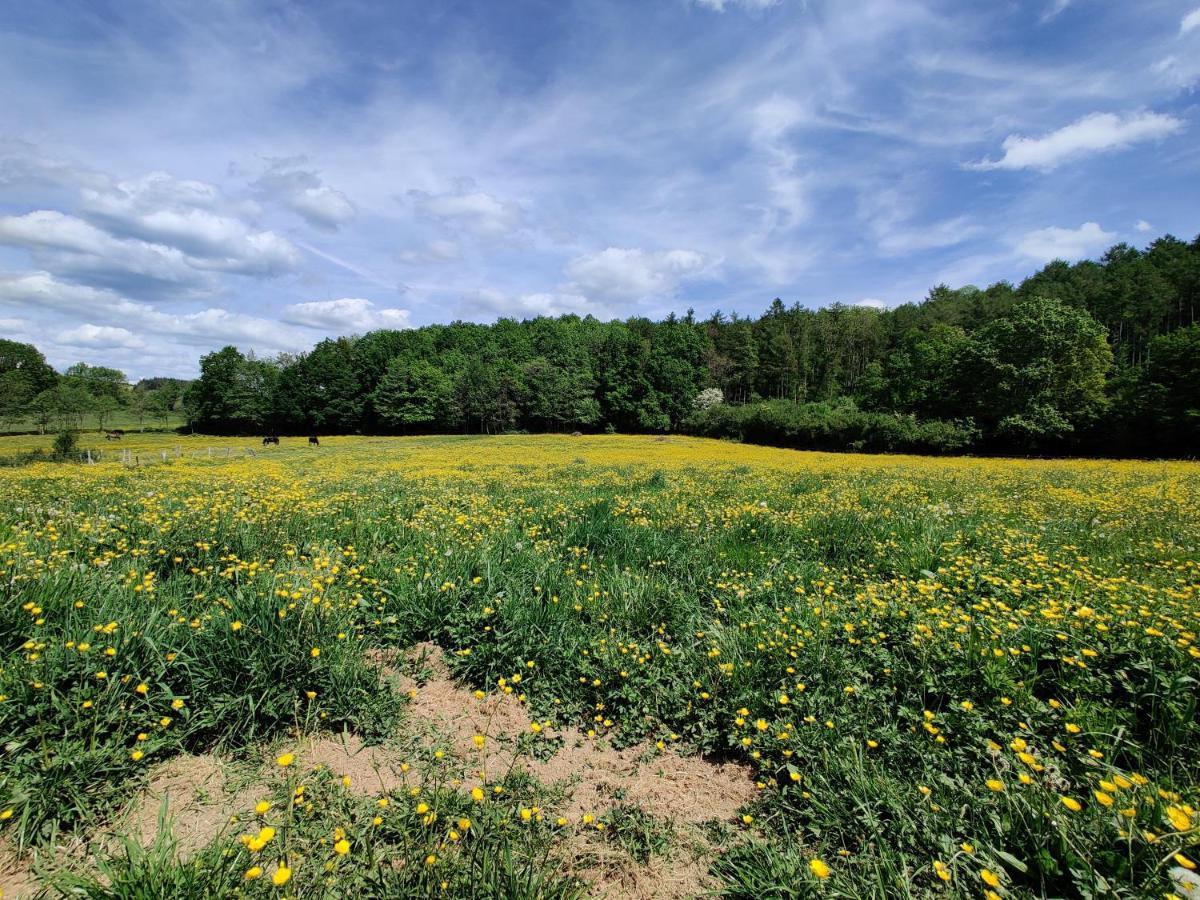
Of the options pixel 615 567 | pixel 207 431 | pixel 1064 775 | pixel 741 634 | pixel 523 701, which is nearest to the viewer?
pixel 1064 775

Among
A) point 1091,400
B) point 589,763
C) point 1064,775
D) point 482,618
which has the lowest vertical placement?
point 589,763

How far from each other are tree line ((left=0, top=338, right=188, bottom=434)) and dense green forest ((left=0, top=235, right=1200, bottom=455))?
4.04 feet

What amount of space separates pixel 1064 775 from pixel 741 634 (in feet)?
7.69

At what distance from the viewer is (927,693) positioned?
159 inches

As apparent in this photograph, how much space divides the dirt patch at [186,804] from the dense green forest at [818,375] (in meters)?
46.5

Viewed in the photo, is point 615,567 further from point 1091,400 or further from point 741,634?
point 1091,400

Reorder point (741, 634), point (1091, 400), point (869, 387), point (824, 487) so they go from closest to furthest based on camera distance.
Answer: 1. point (741, 634)
2. point (824, 487)
3. point (1091, 400)
4. point (869, 387)

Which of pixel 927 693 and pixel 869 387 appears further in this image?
pixel 869 387

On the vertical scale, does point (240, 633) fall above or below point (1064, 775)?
→ above

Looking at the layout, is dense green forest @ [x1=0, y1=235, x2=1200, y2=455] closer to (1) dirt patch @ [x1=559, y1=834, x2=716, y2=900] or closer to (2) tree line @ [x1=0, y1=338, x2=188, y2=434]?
(2) tree line @ [x1=0, y1=338, x2=188, y2=434]

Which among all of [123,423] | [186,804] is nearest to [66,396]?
[123,423]

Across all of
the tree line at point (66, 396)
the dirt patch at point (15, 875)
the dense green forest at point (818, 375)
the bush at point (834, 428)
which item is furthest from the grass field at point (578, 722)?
the tree line at point (66, 396)

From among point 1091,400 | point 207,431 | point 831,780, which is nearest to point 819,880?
point 831,780

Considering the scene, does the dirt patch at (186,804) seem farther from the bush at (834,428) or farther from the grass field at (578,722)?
the bush at (834,428)
